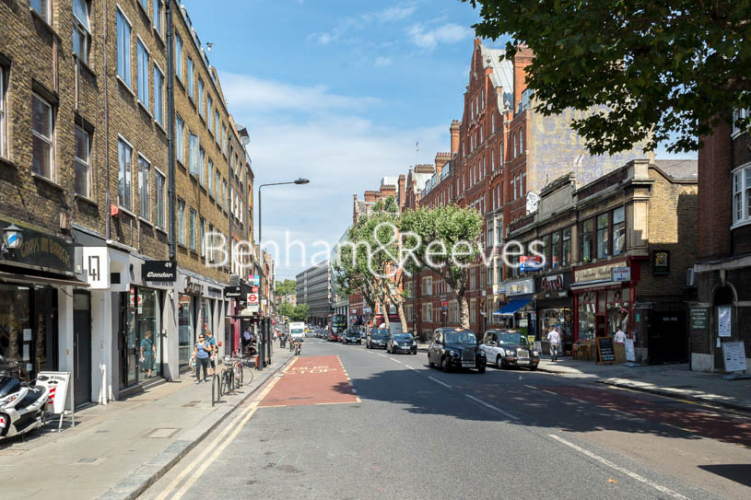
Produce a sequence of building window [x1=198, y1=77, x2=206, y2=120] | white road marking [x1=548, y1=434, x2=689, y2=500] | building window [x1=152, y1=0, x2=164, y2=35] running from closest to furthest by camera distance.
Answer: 1. white road marking [x1=548, y1=434, x2=689, y2=500]
2. building window [x1=152, y1=0, x2=164, y2=35]
3. building window [x1=198, y1=77, x2=206, y2=120]

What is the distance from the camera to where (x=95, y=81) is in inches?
599

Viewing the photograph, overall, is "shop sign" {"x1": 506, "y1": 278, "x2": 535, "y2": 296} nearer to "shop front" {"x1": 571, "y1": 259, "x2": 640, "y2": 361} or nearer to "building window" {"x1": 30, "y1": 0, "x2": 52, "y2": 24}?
"shop front" {"x1": 571, "y1": 259, "x2": 640, "y2": 361}

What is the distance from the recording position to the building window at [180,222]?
24547 mm

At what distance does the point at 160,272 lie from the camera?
58.6 ft

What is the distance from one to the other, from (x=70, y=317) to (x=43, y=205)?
2457 millimetres

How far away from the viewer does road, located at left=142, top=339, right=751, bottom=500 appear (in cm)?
717

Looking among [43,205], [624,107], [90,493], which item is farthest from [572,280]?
[90,493]

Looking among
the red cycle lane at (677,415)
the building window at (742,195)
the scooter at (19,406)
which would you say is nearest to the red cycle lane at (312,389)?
the scooter at (19,406)

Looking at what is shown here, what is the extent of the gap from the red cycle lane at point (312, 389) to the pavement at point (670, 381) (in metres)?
8.58

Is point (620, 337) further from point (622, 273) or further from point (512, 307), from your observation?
point (512, 307)

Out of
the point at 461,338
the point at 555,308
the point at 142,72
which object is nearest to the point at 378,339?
the point at 555,308

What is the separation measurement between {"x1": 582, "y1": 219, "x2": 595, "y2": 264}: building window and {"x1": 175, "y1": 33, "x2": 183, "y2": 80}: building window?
21.1 metres

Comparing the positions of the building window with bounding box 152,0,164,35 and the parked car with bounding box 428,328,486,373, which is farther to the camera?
the parked car with bounding box 428,328,486,373

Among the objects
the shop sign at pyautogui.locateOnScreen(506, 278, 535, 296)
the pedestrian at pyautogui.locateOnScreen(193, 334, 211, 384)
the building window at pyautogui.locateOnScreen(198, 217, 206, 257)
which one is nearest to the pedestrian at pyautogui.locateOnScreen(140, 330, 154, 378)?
the pedestrian at pyautogui.locateOnScreen(193, 334, 211, 384)
